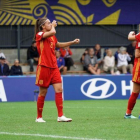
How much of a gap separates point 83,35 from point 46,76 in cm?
1573

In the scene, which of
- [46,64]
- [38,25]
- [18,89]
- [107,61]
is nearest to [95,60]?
[107,61]

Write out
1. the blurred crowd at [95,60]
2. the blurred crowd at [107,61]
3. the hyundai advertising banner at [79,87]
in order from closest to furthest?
the hyundai advertising banner at [79,87] → the blurred crowd at [95,60] → the blurred crowd at [107,61]

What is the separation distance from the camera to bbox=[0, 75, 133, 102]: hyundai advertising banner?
723 inches

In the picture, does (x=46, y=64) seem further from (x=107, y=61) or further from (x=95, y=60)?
(x=107, y=61)

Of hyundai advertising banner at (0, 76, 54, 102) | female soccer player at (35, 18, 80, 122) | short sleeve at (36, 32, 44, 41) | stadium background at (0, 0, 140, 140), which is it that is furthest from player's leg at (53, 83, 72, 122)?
hyundai advertising banner at (0, 76, 54, 102)

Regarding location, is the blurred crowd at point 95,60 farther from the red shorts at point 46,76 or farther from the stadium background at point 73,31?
the red shorts at point 46,76

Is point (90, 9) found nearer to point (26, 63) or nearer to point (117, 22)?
point (117, 22)

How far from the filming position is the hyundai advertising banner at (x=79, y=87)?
60.2 feet

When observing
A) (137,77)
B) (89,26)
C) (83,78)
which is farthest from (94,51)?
(137,77)

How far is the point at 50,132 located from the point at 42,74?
193 cm

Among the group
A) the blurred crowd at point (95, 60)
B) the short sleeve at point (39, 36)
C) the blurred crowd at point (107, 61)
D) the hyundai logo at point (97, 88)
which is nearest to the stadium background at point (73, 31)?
the hyundai logo at point (97, 88)

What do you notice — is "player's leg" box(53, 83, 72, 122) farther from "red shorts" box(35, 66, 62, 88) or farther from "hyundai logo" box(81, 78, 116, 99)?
"hyundai logo" box(81, 78, 116, 99)

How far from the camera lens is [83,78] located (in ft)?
62.4

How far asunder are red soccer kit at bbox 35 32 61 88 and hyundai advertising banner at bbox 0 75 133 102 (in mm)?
8644
